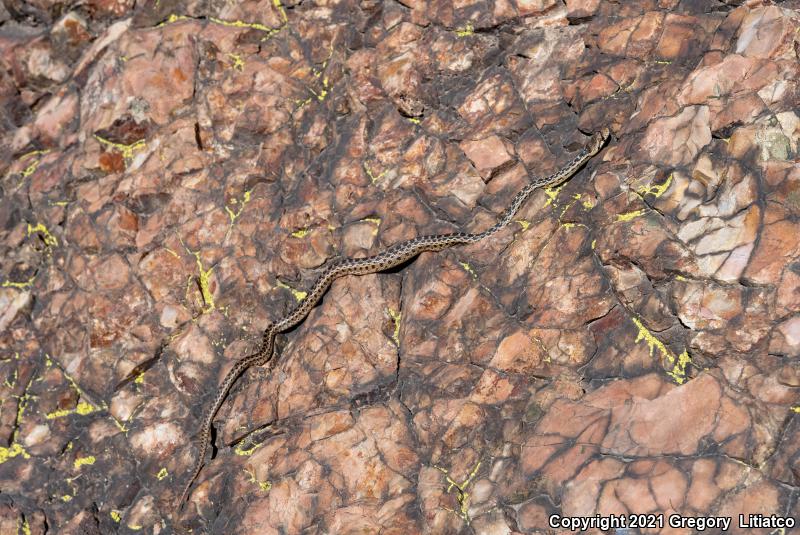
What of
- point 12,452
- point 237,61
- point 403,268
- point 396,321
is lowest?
point 12,452

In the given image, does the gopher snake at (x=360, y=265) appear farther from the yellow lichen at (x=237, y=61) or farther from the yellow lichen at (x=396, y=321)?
the yellow lichen at (x=237, y=61)

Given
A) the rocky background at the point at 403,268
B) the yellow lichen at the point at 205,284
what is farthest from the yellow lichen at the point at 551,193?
the yellow lichen at the point at 205,284

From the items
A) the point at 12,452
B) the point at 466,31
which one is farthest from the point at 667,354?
the point at 12,452

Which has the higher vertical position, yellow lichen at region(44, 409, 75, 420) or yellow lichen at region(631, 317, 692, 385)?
yellow lichen at region(631, 317, 692, 385)

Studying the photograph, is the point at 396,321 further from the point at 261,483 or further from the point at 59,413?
the point at 59,413

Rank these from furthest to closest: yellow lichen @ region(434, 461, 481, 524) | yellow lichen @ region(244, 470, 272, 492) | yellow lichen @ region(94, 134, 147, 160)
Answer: yellow lichen @ region(94, 134, 147, 160) < yellow lichen @ region(244, 470, 272, 492) < yellow lichen @ region(434, 461, 481, 524)

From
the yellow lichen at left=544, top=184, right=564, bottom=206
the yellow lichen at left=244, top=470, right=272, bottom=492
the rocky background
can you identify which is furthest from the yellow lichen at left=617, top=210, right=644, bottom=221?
the yellow lichen at left=244, top=470, right=272, bottom=492

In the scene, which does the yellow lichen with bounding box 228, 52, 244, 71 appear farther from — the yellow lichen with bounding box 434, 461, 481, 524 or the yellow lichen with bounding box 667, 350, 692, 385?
the yellow lichen with bounding box 667, 350, 692, 385
